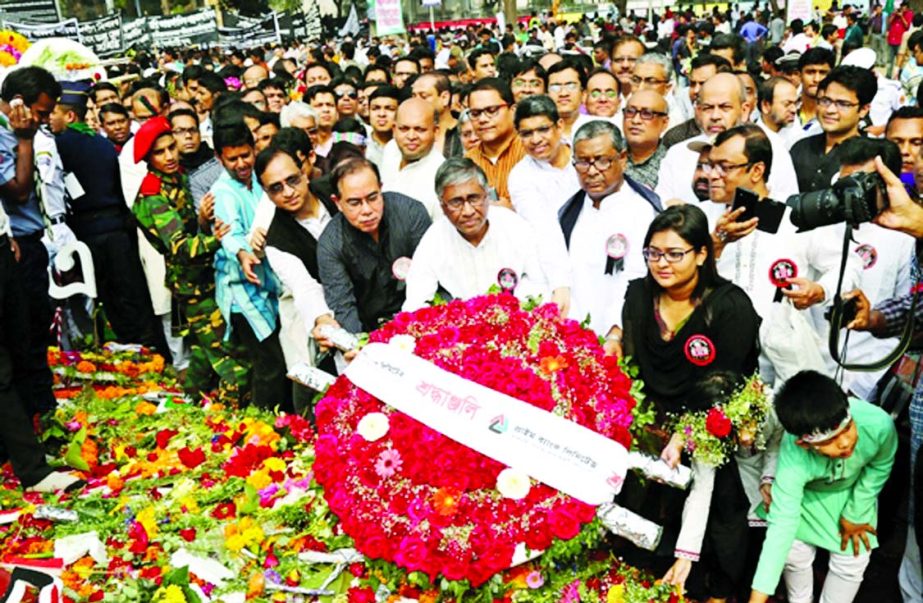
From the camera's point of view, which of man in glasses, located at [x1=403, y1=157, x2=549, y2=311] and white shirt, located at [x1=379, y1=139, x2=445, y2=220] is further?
white shirt, located at [x1=379, y1=139, x2=445, y2=220]

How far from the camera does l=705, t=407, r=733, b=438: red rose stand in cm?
264

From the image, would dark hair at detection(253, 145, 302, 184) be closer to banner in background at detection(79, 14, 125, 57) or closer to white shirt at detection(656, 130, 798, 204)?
white shirt at detection(656, 130, 798, 204)

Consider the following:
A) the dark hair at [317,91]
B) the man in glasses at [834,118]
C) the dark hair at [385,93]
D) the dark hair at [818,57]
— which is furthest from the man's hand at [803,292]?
the dark hair at [317,91]

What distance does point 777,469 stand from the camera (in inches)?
112

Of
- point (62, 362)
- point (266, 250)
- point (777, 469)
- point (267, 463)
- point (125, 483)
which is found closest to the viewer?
point (777, 469)

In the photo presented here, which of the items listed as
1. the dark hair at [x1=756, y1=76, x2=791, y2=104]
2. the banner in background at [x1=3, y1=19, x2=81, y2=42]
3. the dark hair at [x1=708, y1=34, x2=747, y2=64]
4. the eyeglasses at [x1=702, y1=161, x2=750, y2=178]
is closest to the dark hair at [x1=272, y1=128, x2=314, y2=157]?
the eyeglasses at [x1=702, y1=161, x2=750, y2=178]

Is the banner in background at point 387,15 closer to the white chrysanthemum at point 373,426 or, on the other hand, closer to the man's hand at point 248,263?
the man's hand at point 248,263

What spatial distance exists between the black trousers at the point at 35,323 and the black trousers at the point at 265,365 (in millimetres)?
960

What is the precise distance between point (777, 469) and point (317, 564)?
163cm

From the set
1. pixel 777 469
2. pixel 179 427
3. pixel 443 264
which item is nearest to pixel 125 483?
pixel 179 427

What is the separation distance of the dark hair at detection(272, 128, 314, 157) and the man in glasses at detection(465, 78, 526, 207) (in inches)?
37.0

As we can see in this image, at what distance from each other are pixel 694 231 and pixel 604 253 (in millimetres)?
844

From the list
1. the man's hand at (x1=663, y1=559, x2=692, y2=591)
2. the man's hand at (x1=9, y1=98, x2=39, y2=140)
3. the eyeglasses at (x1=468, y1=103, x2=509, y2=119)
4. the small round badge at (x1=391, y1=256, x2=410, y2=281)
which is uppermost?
the man's hand at (x1=9, y1=98, x2=39, y2=140)

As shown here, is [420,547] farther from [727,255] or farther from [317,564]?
[727,255]
